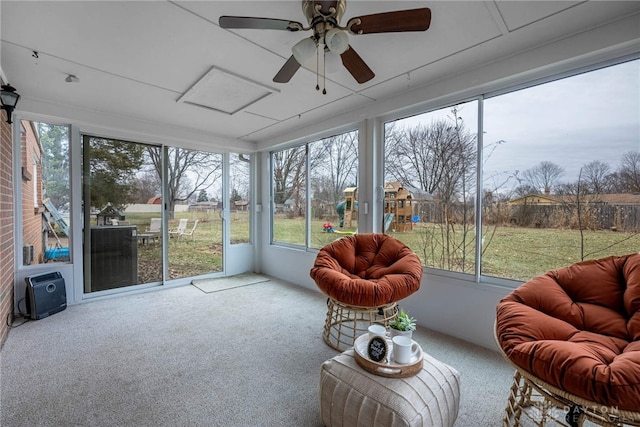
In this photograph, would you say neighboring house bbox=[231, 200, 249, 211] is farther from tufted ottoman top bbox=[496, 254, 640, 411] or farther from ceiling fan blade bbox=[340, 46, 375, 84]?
tufted ottoman top bbox=[496, 254, 640, 411]

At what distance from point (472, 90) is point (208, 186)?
3.84 metres

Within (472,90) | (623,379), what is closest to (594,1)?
(472,90)

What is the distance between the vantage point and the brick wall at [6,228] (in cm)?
246

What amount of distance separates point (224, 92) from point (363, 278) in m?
2.28

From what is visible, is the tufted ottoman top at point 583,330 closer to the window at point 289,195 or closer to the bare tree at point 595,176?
the bare tree at point 595,176

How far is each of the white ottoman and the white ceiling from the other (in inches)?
80.9

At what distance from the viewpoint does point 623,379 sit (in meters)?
1.00

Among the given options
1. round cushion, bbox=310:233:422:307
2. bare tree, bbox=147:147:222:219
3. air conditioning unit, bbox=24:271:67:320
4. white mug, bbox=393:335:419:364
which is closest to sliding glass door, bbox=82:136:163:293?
bare tree, bbox=147:147:222:219

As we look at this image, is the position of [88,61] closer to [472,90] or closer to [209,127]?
[209,127]

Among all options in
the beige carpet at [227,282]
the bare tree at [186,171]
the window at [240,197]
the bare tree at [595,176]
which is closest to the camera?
the bare tree at [595,176]

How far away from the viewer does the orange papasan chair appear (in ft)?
6.88

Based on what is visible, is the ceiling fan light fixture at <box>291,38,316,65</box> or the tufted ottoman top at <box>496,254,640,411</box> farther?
the ceiling fan light fixture at <box>291,38,316,65</box>

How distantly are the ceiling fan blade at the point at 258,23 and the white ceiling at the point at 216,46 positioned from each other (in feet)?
1.06

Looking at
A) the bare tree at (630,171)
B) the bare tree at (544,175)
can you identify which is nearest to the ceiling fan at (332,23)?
the bare tree at (544,175)
